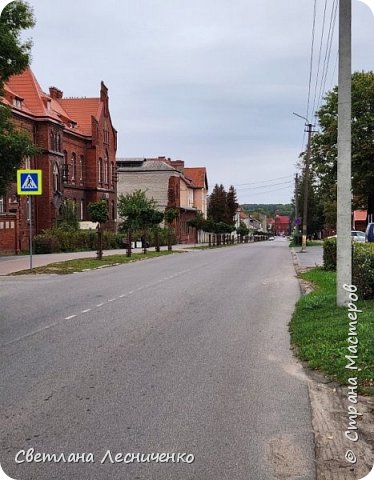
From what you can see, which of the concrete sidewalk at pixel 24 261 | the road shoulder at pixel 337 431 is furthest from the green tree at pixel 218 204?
the road shoulder at pixel 337 431

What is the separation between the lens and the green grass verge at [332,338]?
20.4 ft

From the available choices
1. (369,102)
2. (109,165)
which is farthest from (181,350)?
(109,165)

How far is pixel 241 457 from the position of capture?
417 cm

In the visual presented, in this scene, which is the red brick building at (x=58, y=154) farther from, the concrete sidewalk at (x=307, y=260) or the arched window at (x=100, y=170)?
the concrete sidewalk at (x=307, y=260)

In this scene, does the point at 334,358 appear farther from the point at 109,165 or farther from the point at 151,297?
the point at 109,165

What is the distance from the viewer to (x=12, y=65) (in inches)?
971

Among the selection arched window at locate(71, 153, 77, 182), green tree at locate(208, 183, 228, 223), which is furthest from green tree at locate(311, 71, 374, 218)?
green tree at locate(208, 183, 228, 223)

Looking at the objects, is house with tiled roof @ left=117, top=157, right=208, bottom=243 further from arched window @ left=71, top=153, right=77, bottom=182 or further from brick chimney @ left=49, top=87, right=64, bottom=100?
arched window @ left=71, top=153, right=77, bottom=182

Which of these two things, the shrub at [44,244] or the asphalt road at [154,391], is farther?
the shrub at [44,244]

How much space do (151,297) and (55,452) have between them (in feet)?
30.6

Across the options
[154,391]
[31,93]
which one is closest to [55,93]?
[31,93]

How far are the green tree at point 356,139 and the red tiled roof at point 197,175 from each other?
49203 mm

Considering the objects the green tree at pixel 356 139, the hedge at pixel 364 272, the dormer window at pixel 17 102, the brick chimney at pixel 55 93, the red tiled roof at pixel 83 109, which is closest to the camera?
the hedge at pixel 364 272

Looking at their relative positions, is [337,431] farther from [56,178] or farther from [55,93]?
[55,93]
